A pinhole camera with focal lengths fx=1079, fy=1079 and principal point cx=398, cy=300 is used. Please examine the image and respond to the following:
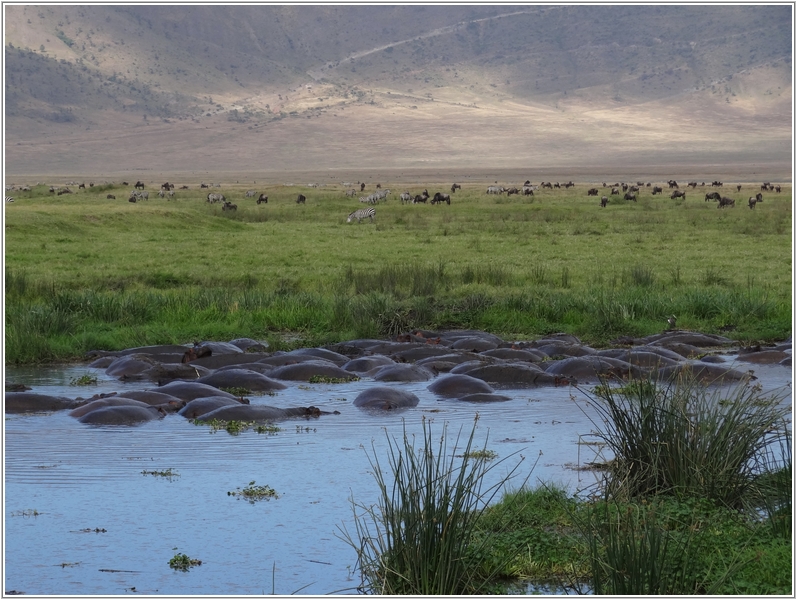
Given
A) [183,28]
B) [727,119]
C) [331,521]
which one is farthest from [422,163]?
[331,521]

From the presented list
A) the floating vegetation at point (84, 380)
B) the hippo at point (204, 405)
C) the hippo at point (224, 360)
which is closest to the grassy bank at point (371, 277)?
the hippo at point (224, 360)

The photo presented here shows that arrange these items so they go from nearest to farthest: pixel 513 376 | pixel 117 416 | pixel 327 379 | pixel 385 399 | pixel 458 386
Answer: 1. pixel 117 416
2. pixel 385 399
3. pixel 458 386
4. pixel 513 376
5. pixel 327 379

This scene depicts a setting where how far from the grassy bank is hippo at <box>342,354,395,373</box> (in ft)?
5.08

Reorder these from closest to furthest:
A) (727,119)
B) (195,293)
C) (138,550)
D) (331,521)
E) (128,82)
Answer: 1. (138,550)
2. (331,521)
3. (195,293)
4. (727,119)
5. (128,82)

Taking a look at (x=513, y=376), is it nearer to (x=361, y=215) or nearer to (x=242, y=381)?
(x=242, y=381)

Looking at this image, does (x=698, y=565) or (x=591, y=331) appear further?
(x=591, y=331)

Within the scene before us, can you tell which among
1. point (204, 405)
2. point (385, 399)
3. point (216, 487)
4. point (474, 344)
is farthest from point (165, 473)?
point (474, 344)

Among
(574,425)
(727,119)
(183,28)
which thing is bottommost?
(574,425)

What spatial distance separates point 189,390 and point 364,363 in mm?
2472

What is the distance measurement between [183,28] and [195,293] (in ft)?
571

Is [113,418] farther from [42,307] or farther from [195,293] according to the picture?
[195,293]

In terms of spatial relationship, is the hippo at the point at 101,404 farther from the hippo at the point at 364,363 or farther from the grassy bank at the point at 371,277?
the grassy bank at the point at 371,277

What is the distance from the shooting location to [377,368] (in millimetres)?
12383

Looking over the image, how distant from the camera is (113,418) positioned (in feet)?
32.2
